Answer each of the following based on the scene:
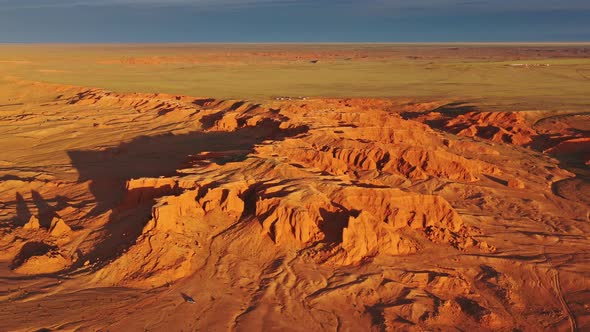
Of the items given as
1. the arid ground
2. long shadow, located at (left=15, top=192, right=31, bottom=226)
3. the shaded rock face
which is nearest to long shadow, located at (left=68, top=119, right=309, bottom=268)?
the arid ground

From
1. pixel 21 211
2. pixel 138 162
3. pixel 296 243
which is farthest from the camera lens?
pixel 138 162

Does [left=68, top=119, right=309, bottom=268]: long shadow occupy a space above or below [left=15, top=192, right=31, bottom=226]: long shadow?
above

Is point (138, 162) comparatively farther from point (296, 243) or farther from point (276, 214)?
point (296, 243)

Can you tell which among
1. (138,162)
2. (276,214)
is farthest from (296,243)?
(138,162)

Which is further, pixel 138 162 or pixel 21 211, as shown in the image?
pixel 138 162

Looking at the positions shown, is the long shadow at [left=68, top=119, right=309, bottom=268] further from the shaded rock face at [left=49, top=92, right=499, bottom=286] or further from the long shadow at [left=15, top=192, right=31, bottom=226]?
the long shadow at [left=15, top=192, right=31, bottom=226]

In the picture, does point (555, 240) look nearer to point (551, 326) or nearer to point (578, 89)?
point (551, 326)
